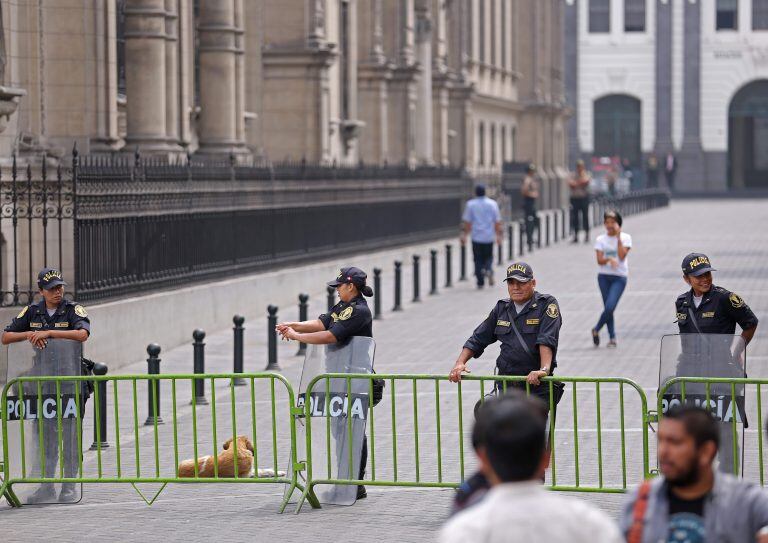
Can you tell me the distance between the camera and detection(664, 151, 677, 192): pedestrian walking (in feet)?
288

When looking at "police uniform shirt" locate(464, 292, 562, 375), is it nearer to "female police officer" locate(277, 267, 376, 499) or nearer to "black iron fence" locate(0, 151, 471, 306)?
"female police officer" locate(277, 267, 376, 499)

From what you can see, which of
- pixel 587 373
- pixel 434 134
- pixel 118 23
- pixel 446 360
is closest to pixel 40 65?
pixel 118 23

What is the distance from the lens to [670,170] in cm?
8794

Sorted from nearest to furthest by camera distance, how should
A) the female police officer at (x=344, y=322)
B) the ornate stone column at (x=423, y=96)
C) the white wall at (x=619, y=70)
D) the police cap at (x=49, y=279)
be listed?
the female police officer at (x=344, y=322), the police cap at (x=49, y=279), the ornate stone column at (x=423, y=96), the white wall at (x=619, y=70)

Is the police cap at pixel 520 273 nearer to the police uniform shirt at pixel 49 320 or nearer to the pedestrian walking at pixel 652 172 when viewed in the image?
the police uniform shirt at pixel 49 320

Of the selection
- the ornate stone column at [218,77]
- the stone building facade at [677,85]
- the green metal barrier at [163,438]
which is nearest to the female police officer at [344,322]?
the green metal barrier at [163,438]

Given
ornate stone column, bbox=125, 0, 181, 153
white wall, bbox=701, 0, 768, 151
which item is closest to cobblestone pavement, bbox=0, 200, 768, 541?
ornate stone column, bbox=125, 0, 181, 153

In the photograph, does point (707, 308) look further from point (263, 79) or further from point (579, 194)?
point (579, 194)

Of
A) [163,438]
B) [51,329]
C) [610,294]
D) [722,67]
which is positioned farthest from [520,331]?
[722,67]

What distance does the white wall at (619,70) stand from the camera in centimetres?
9212

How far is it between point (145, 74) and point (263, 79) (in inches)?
427

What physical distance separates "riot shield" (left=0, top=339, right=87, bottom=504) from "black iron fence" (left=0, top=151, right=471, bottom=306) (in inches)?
250

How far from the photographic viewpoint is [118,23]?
87.8 feet

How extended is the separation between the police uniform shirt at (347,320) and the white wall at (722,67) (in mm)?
80624
